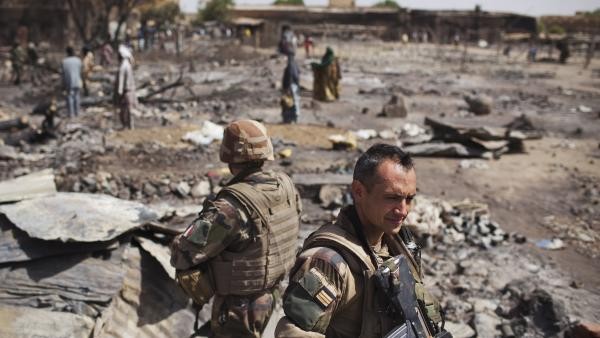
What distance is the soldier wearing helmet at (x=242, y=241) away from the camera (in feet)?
8.13

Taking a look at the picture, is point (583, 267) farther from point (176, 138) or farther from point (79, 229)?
point (176, 138)

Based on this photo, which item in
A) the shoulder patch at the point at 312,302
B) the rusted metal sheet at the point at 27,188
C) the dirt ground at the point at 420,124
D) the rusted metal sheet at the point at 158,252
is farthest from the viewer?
the dirt ground at the point at 420,124

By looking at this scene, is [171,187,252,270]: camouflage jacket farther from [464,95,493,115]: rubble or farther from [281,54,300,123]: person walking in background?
[464,95,493,115]: rubble

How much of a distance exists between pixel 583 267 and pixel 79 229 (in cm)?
469

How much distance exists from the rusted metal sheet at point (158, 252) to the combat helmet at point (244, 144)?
1265mm

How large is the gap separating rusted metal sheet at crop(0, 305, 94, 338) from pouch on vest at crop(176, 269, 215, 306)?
0.83 metres

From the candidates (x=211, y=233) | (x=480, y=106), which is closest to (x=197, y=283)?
(x=211, y=233)

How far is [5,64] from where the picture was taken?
1723 centimetres

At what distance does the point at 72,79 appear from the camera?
33.4ft

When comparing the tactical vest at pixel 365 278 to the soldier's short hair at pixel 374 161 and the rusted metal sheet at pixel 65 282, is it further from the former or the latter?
the rusted metal sheet at pixel 65 282

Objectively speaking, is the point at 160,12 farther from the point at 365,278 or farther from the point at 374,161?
the point at 365,278

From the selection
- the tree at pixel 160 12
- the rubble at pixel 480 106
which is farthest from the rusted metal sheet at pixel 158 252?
the tree at pixel 160 12

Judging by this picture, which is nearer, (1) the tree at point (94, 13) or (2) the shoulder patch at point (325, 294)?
(2) the shoulder patch at point (325, 294)

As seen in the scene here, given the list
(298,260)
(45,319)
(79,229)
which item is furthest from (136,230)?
(298,260)
